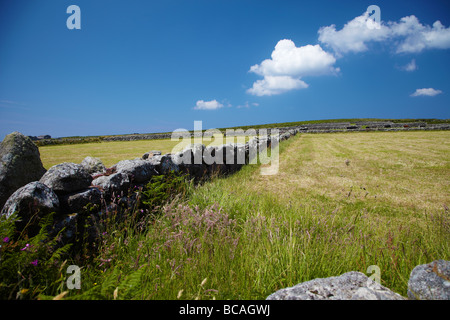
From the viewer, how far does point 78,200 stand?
106 inches

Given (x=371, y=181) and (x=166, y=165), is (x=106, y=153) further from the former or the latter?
(x=371, y=181)

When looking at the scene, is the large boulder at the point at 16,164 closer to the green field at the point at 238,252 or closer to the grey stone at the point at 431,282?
the green field at the point at 238,252

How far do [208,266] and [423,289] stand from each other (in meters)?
1.66

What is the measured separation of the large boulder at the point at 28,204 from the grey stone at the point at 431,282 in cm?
330

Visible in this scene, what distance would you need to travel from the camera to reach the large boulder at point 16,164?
10.1 ft

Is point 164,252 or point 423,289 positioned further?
point 164,252

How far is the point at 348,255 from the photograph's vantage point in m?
Result: 2.16

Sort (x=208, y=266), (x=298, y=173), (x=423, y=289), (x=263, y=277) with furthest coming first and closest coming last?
(x=298, y=173) → (x=208, y=266) → (x=263, y=277) → (x=423, y=289)

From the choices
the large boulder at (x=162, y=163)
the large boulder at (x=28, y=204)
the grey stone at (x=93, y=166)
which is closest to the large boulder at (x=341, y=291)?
the large boulder at (x=28, y=204)

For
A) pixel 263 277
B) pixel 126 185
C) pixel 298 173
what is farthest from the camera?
pixel 298 173
